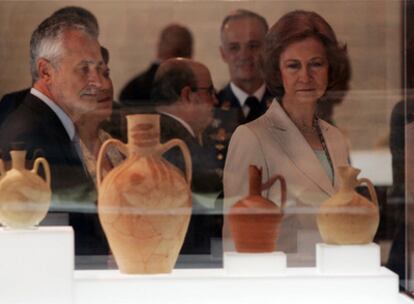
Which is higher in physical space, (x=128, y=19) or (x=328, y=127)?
(x=128, y=19)

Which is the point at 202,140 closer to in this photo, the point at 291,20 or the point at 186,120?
the point at 186,120

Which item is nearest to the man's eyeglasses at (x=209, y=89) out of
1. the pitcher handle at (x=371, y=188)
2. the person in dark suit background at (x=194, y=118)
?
the person in dark suit background at (x=194, y=118)

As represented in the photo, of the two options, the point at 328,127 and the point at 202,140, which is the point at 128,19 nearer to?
the point at 202,140

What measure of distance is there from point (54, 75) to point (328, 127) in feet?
5.00

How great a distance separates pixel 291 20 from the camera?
5785mm

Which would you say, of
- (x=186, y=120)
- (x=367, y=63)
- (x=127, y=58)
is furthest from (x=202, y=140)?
(x=367, y=63)

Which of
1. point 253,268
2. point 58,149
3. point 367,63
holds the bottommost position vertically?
point 253,268

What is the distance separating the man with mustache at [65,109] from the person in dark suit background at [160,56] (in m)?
0.11

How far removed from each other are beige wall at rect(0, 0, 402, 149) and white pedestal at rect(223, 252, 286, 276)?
84 centimetres

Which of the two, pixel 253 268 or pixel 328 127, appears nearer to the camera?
pixel 253 268

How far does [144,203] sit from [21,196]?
0.62m

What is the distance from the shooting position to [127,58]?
5.66 metres

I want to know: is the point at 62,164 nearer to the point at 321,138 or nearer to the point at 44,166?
the point at 44,166

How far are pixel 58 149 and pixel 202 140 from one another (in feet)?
2.53
